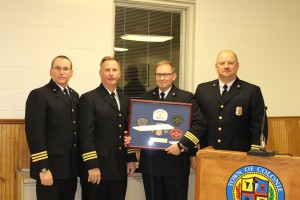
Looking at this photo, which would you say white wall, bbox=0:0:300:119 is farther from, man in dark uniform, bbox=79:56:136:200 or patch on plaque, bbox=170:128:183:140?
patch on plaque, bbox=170:128:183:140

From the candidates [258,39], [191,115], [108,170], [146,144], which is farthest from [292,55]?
[108,170]

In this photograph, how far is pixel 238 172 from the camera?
209 cm

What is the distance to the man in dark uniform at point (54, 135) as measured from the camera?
8.57ft

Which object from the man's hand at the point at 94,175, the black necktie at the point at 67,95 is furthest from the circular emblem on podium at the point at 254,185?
the black necktie at the point at 67,95

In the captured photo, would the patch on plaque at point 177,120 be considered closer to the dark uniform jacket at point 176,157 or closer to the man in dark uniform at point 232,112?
the dark uniform jacket at point 176,157

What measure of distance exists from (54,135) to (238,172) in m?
1.33

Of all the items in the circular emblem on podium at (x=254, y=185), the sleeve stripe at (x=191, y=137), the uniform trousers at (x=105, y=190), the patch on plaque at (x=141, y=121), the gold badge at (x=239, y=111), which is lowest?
the uniform trousers at (x=105, y=190)

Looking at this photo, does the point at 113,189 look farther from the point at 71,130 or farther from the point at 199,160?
the point at 199,160

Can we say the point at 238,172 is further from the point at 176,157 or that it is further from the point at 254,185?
the point at 176,157

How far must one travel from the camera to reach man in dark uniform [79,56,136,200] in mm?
2711

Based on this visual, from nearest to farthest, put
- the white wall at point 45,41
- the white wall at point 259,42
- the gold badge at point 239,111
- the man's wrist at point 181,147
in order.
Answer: the man's wrist at point 181,147 < the gold badge at point 239,111 < the white wall at point 45,41 < the white wall at point 259,42

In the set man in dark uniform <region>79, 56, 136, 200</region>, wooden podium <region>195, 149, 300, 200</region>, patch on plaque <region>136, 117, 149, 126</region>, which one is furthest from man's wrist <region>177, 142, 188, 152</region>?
wooden podium <region>195, 149, 300, 200</region>

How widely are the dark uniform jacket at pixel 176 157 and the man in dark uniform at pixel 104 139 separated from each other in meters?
0.19

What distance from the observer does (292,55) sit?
476cm
